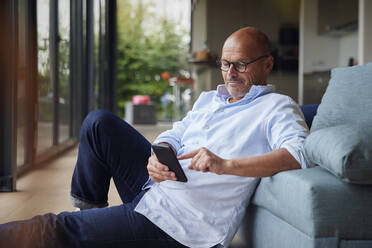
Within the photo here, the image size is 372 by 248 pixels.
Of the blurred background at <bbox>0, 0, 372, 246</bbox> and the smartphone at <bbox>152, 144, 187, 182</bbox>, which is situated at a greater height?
the blurred background at <bbox>0, 0, 372, 246</bbox>

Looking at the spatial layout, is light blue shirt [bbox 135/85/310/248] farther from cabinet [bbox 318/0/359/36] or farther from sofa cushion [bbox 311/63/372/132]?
cabinet [bbox 318/0/359/36]

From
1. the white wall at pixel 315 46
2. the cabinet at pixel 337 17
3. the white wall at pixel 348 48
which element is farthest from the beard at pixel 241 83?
the white wall at pixel 315 46

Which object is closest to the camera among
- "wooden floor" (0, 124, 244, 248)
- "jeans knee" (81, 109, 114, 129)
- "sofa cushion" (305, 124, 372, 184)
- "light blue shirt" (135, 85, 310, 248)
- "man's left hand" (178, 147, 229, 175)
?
"sofa cushion" (305, 124, 372, 184)

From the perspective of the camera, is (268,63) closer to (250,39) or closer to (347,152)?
(250,39)

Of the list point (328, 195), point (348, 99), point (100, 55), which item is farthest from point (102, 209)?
point (100, 55)

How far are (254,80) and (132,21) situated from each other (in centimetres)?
1226

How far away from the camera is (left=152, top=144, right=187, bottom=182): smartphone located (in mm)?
1374

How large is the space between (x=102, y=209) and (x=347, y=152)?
0.80 m

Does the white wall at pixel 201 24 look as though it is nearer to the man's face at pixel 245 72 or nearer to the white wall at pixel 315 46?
the white wall at pixel 315 46

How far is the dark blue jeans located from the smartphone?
0.18m

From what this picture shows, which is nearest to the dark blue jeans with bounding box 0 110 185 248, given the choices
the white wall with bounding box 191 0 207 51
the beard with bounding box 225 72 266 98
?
the beard with bounding box 225 72 266 98

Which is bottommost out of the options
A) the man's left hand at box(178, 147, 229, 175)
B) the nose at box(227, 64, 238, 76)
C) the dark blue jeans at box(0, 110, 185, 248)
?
the dark blue jeans at box(0, 110, 185, 248)

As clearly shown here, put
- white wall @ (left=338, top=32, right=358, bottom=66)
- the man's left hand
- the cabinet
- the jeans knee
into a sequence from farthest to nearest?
1. white wall @ (left=338, top=32, right=358, bottom=66)
2. the cabinet
3. the jeans knee
4. the man's left hand

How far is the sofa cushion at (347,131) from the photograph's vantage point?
1139 millimetres
